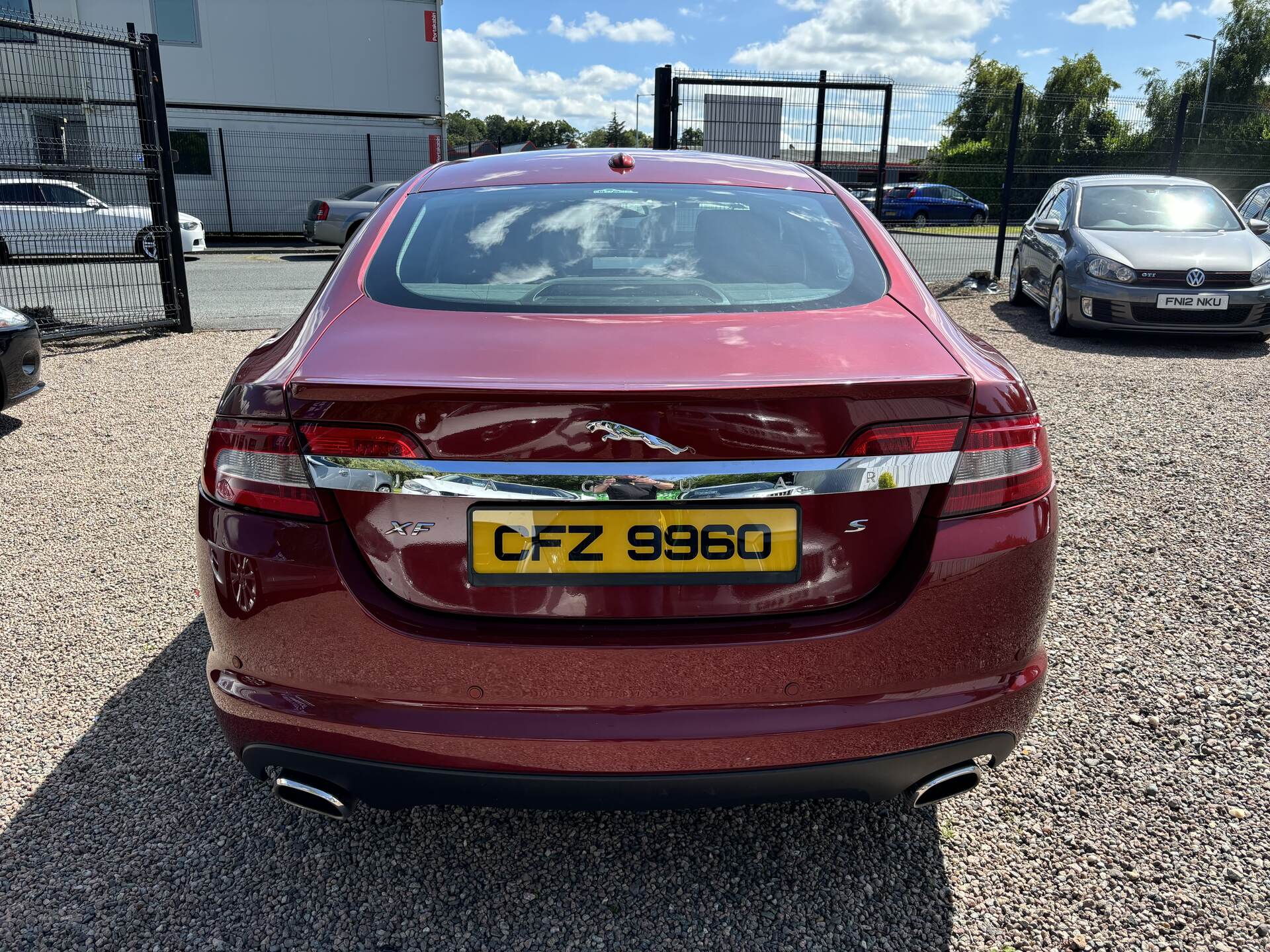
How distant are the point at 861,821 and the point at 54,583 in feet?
9.68

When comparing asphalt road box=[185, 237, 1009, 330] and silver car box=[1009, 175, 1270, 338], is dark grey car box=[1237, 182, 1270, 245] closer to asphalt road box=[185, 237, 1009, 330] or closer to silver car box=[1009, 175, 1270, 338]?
silver car box=[1009, 175, 1270, 338]

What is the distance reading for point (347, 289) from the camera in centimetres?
208

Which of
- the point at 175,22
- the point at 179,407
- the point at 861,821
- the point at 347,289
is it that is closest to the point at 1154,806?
the point at 861,821

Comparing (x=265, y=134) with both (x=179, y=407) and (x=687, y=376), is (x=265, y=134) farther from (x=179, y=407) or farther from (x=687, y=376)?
(x=687, y=376)

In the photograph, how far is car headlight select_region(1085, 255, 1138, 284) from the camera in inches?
322

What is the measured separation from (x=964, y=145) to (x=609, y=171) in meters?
10.5

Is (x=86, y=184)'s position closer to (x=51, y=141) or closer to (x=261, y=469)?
(x=51, y=141)

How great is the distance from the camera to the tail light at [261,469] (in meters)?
1.67

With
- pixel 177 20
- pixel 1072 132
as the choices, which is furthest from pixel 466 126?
pixel 1072 132

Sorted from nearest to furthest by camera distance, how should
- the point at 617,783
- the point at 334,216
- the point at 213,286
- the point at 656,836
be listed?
the point at 617,783 < the point at 656,836 < the point at 213,286 < the point at 334,216

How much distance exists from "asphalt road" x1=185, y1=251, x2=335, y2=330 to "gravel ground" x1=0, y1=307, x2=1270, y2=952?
5302 millimetres

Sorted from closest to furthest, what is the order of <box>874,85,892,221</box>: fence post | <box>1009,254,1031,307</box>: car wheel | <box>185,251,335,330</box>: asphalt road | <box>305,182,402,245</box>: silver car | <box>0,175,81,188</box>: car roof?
<box>0,175,81,188</box>: car roof
<box>185,251,335,330</box>: asphalt road
<box>1009,254,1031,307</box>: car wheel
<box>874,85,892,221</box>: fence post
<box>305,182,402,245</box>: silver car

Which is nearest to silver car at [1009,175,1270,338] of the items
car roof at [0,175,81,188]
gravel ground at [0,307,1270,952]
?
gravel ground at [0,307,1270,952]

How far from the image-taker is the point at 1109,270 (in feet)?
27.2
